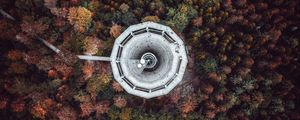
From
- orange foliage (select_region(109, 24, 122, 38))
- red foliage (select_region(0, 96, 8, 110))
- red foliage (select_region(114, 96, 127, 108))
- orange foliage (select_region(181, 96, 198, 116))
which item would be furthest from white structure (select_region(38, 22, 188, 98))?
red foliage (select_region(0, 96, 8, 110))

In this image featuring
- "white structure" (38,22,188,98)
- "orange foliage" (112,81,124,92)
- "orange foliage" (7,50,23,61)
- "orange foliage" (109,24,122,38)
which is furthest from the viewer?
"white structure" (38,22,188,98)

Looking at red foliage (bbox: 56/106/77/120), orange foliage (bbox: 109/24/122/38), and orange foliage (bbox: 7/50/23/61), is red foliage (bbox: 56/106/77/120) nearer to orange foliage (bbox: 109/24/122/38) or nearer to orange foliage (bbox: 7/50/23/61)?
orange foliage (bbox: 7/50/23/61)

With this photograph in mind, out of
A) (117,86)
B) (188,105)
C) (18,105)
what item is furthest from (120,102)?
(18,105)

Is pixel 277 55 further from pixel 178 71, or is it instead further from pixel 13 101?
pixel 13 101

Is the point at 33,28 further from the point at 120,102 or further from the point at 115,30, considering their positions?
the point at 120,102

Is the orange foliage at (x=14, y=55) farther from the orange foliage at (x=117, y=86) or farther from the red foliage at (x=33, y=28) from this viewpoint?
the orange foliage at (x=117, y=86)

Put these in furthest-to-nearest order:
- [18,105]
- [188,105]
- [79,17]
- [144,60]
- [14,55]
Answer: [144,60] < [188,105] < [18,105] < [14,55] < [79,17]

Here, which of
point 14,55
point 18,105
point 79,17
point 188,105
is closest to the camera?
point 79,17
